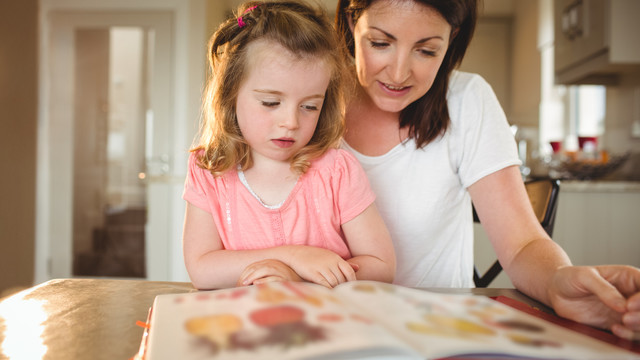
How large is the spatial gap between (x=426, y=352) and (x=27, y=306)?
1.78 ft

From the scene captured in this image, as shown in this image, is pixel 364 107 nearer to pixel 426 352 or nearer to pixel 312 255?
pixel 312 255

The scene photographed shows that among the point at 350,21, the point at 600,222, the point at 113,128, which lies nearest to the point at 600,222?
the point at 600,222

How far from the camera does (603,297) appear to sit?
0.56 meters

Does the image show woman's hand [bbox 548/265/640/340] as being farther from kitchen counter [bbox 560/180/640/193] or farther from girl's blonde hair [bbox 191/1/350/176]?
kitchen counter [bbox 560/180/640/193]

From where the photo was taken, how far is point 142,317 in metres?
0.62

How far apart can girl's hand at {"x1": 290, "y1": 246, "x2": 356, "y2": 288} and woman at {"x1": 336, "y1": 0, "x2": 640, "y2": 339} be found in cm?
29

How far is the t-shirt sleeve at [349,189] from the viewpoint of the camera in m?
0.93

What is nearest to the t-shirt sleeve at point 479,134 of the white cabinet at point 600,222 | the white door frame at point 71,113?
the white cabinet at point 600,222

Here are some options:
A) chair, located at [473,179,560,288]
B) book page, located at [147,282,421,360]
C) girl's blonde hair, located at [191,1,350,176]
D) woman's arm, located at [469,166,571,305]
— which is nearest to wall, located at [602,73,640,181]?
chair, located at [473,179,560,288]

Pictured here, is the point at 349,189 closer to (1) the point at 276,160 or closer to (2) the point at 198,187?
(1) the point at 276,160

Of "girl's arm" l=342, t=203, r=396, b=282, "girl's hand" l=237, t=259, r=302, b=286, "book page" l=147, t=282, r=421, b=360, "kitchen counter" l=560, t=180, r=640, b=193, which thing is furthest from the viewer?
"kitchen counter" l=560, t=180, r=640, b=193

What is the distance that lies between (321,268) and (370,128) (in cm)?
55

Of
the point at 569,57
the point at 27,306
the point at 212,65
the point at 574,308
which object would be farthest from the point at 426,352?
the point at 569,57

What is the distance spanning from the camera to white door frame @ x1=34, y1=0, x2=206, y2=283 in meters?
3.84
